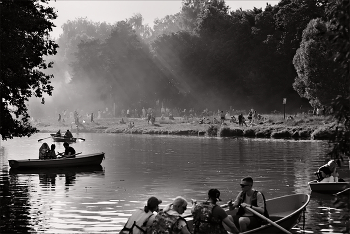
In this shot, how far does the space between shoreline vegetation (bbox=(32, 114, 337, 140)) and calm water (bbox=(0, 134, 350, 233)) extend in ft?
40.0

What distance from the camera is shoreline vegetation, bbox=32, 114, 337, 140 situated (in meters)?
81.6

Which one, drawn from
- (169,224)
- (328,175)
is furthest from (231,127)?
(169,224)

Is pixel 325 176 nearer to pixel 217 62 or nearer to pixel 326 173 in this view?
pixel 326 173

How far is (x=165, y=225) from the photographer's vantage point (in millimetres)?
17469

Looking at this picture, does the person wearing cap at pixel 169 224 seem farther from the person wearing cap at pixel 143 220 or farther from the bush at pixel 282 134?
the bush at pixel 282 134

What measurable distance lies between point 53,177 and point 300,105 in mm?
72678

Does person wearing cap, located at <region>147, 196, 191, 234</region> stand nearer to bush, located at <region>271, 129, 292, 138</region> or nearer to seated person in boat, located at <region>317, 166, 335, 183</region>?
seated person in boat, located at <region>317, 166, 335, 183</region>

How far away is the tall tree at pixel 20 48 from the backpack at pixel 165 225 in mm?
21830

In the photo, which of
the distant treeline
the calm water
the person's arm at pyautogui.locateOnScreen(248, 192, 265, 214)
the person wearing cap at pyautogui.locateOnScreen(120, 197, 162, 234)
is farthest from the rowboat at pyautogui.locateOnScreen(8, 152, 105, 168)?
the distant treeline

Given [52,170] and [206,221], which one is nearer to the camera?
[206,221]

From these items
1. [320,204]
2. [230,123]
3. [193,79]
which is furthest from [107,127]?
[320,204]

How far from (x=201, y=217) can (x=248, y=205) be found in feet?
9.26

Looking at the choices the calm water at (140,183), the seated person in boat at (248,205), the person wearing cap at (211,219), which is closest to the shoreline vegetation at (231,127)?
the calm water at (140,183)

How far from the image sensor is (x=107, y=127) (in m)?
120
